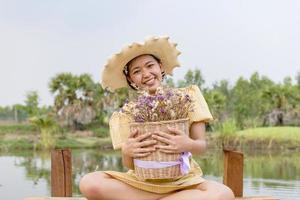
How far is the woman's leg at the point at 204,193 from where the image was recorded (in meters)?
2.52

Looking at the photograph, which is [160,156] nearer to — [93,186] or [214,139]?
[93,186]

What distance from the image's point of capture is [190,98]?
2.44 meters

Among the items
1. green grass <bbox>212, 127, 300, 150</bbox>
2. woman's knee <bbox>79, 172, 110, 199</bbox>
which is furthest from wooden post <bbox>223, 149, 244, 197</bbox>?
green grass <bbox>212, 127, 300, 150</bbox>

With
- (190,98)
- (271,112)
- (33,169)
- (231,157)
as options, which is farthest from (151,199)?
(271,112)

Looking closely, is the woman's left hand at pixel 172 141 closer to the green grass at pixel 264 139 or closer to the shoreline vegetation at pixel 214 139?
the shoreline vegetation at pixel 214 139

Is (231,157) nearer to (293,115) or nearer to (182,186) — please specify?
(182,186)

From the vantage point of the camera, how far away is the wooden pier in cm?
353

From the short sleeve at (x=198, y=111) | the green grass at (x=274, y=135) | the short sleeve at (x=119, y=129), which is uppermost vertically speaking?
the short sleeve at (x=198, y=111)

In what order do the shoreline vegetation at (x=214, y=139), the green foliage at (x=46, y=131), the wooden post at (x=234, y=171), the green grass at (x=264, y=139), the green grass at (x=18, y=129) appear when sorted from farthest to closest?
1. the green grass at (x=18, y=129)
2. the green foliage at (x=46, y=131)
3. the shoreline vegetation at (x=214, y=139)
4. the green grass at (x=264, y=139)
5. the wooden post at (x=234, y=171)

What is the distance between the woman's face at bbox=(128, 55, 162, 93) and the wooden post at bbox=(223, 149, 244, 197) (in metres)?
1.06

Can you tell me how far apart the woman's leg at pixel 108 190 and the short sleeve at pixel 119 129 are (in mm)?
159

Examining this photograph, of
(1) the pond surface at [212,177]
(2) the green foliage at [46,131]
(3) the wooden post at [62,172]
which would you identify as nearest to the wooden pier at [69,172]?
(3) the wooden post at [62,172]

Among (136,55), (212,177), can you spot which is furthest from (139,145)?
(212,177)

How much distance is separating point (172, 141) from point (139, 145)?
0.13 meters
